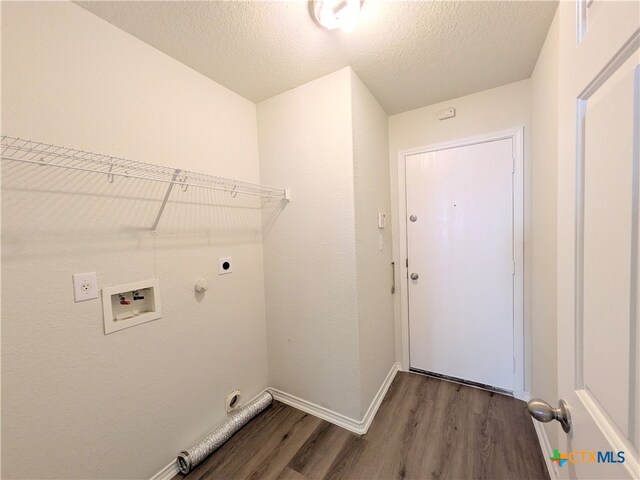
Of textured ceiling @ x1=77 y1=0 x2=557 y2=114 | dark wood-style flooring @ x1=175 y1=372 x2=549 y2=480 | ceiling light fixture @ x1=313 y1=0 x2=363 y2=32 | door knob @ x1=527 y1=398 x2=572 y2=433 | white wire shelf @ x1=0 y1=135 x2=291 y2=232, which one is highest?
textured ceiling @ x1=77 y1=0 x2=557 y2=114

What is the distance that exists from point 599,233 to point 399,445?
5.56 feet

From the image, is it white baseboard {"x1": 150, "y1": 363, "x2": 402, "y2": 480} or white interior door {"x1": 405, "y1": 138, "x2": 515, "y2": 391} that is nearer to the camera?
white baseboard {"x1": 150, "y1": 363, "x2": 402, "y2": 480}

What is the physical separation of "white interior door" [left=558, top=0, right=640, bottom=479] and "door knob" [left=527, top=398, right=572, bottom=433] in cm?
2

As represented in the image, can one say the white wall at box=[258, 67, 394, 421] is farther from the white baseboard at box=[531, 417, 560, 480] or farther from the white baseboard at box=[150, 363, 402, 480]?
the white baseboard at box=[531, 417, 560, 480]

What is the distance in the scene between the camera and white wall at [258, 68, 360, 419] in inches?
66.0

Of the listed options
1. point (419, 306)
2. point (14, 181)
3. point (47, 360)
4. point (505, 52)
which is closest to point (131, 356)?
point (47, 360)

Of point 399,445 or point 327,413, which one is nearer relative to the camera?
point 399,445

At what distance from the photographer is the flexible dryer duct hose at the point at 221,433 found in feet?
4.69

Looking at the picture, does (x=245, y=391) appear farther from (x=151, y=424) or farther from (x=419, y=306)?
(x=419, y=306)

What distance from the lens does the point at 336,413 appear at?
1779 millimetres

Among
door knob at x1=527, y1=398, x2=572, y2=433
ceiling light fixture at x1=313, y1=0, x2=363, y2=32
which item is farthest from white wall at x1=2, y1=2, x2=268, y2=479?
door knob at x1=527, y1=398, x2=572, y2=433

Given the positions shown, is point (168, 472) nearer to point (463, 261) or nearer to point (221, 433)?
point (221, 433)

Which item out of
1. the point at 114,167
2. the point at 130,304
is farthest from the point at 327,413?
the point at 114,167

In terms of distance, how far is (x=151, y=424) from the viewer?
135cm
